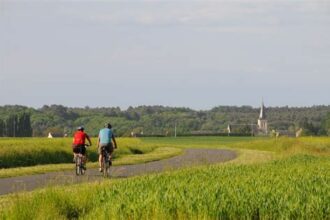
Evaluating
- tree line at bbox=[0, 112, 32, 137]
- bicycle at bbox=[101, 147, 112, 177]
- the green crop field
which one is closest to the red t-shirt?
bicycle at bbox=[101, 147, 112, 177]

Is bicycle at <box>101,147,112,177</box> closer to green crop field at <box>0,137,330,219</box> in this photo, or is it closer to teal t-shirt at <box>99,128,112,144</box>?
teal t-shirt at <box>99,128,112,144</box>

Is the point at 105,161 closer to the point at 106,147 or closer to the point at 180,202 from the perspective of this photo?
the point at 106,147

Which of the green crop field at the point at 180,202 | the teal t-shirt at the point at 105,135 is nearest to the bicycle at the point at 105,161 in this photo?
the teal t-shirt at the point at 105,135

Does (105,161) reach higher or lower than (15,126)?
lower

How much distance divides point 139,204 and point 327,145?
182ft

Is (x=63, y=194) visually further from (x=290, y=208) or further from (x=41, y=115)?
(x=41, y=115)

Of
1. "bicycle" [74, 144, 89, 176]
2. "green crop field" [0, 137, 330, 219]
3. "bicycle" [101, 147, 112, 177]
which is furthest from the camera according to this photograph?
"bicycle" [74, 144, 89, 176]

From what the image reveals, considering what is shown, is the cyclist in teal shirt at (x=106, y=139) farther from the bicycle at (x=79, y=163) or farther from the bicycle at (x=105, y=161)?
the bicycle at (x=79, y=163)

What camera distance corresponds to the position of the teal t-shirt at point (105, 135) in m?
29.7

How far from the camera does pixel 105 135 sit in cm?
2975

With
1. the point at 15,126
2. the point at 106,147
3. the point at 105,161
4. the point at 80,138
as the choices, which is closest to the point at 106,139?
the point at 106,147

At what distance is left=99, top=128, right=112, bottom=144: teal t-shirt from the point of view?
97.4 ft

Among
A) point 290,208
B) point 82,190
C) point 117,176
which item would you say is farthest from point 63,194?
point 117,176

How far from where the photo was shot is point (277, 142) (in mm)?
75625
